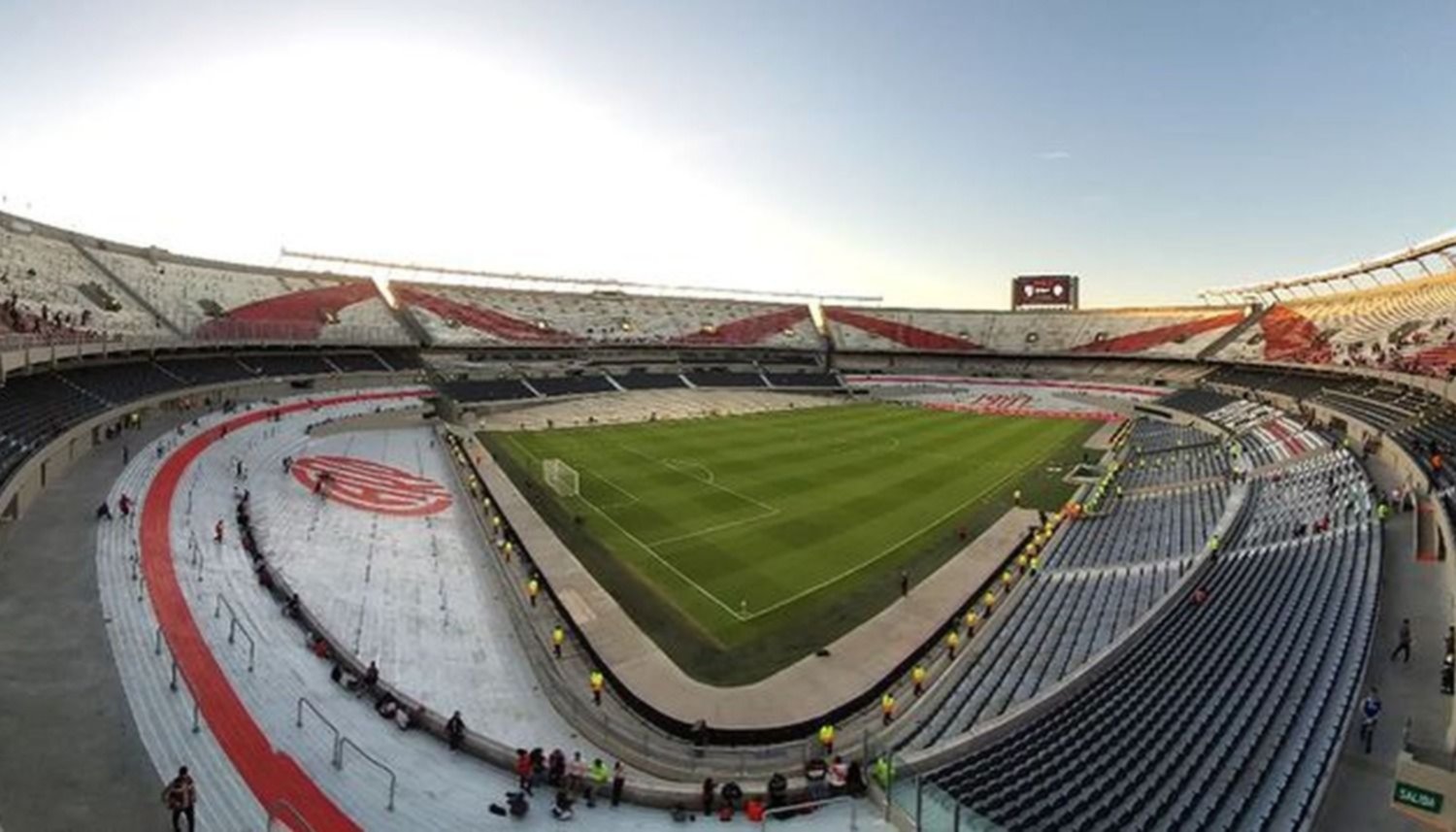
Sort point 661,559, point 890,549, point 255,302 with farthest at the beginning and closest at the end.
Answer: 1. point 255,302
2. point 890,549
3. point 661,559

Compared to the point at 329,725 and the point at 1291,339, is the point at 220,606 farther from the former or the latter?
the point at 1291,339

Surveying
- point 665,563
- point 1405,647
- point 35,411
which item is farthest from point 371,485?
point 1405,647

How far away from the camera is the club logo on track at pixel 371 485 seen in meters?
35.4

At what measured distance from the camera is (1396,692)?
1568 centimetres

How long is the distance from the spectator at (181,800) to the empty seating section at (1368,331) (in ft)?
170

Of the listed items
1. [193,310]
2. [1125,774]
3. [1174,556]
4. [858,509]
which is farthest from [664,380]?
[1125,774]

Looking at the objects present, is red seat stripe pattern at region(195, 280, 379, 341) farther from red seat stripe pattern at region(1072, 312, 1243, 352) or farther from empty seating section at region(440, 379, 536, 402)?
red seat stripe pattern at region(1072, 312, 1243, 352)

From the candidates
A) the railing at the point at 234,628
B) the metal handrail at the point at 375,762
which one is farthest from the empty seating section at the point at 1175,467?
the railing at the point at 234,628

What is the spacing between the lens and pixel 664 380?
83125 mm

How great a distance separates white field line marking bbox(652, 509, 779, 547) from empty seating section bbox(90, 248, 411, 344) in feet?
146

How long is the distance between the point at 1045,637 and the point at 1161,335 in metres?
86.6

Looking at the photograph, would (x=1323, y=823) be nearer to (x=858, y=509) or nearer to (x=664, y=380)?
(x=858, y=509)

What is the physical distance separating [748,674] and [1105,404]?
71.2 meters

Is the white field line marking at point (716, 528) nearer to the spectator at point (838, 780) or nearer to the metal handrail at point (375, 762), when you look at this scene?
the metal handrail at point (375, 762)
